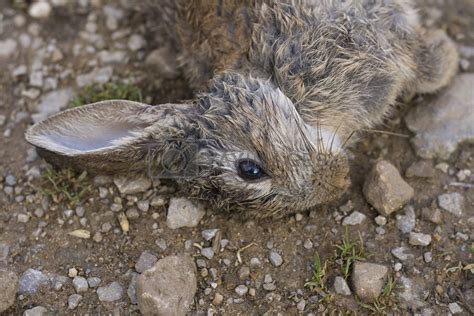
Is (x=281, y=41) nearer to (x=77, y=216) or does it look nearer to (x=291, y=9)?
(x=291, y=9)

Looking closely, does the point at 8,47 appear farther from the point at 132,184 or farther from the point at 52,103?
the point at 132,184

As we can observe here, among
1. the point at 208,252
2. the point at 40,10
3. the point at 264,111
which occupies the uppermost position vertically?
the point at 264,111

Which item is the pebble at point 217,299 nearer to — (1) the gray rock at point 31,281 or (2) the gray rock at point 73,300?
(2) the gray rock at point 73,300

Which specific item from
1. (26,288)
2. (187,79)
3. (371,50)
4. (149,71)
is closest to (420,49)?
(371,50)

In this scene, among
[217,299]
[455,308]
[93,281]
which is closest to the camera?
[455,308]

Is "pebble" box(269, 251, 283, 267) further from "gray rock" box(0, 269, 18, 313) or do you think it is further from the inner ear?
"gray rock" box(0, 269, 18, 313)

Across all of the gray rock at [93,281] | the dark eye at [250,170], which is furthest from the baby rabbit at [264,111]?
the gray rock at [93,281]

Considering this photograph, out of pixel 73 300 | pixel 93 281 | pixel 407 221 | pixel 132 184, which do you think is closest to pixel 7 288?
pixel 73 300

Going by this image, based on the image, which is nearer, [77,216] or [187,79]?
[77,216]
